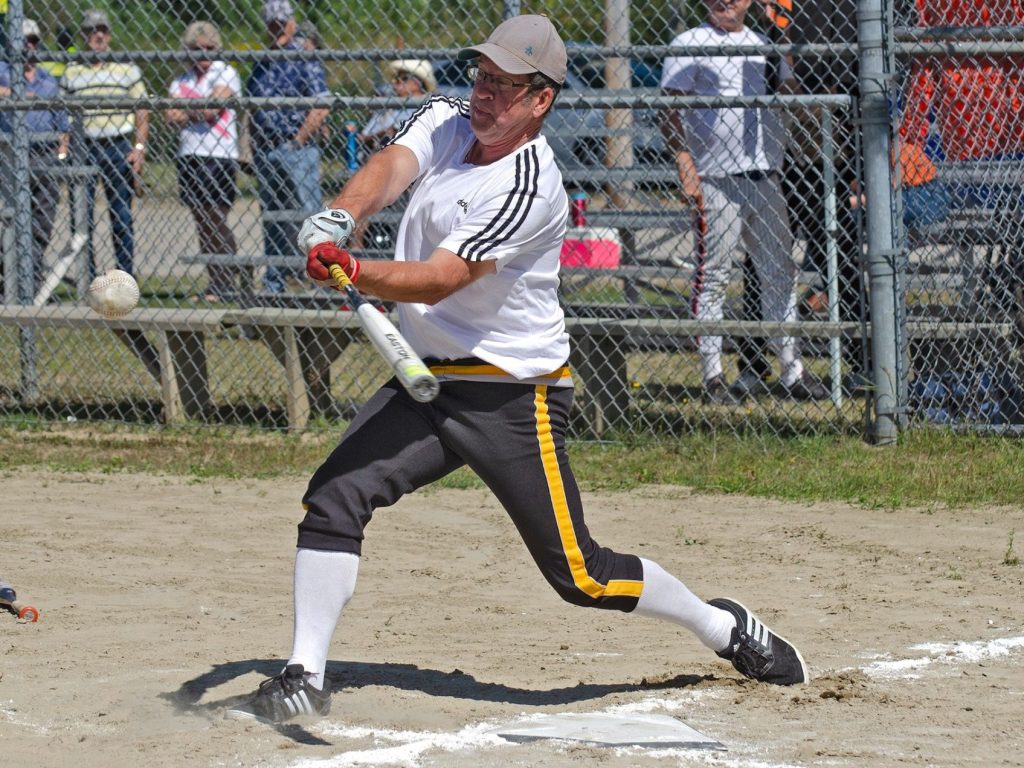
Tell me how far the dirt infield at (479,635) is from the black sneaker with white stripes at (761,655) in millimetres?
61

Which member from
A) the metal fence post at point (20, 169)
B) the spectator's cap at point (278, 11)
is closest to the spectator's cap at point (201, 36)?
the spectator's cap at point (278, 11)

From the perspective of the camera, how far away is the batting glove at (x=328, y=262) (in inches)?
141

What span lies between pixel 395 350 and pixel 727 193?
15.9ft

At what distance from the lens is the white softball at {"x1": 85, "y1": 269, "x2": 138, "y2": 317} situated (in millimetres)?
4848

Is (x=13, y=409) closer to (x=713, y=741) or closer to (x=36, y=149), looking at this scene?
(x=36, y=149)

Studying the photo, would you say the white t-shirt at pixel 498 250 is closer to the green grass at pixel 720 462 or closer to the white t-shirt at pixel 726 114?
the green grass at pixel 720 462

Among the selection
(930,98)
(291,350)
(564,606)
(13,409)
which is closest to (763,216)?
(930,98)

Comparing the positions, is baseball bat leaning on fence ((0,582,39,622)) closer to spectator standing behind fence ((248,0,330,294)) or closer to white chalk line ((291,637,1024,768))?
white chalk line ((291,637,1024,768))

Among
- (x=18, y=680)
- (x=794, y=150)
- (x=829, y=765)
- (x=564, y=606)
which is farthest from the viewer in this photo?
(x=794, y=150)

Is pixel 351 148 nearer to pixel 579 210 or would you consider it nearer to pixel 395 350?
pixel 579 210

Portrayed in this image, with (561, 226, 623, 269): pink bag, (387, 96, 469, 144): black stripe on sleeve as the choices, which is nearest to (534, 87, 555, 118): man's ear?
(387, 96, 469, 144): black stripe on sleeve

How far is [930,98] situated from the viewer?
759 cm

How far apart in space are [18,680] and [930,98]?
541 centimetres

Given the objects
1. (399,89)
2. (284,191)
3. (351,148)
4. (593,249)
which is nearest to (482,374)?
(284,191)
